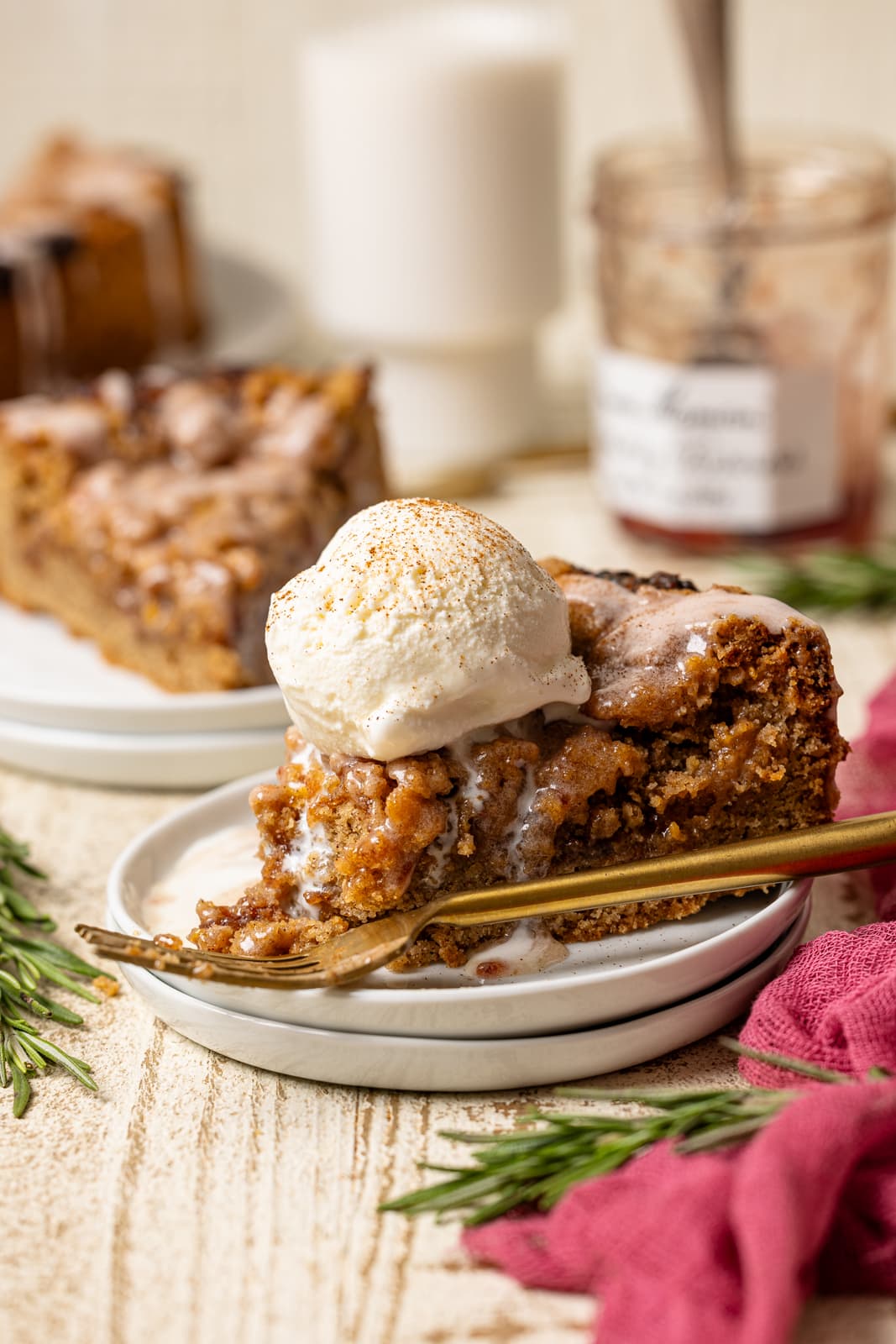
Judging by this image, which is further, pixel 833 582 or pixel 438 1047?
pixel 833 582

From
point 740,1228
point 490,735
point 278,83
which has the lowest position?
point 740,1228

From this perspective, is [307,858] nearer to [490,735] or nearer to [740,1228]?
[490,735]

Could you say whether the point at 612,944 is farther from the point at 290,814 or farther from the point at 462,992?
the point at 290,814

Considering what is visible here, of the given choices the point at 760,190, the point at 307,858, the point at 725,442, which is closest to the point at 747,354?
the point at 725,442

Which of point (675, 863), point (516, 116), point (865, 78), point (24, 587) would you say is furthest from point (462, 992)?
point (865, 78)

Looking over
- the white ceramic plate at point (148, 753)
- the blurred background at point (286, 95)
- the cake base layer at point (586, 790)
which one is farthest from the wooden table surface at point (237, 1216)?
the blurred background at point (286, 95)

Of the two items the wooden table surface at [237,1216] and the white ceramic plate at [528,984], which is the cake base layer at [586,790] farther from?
the wooden table surface at [237,1216]
